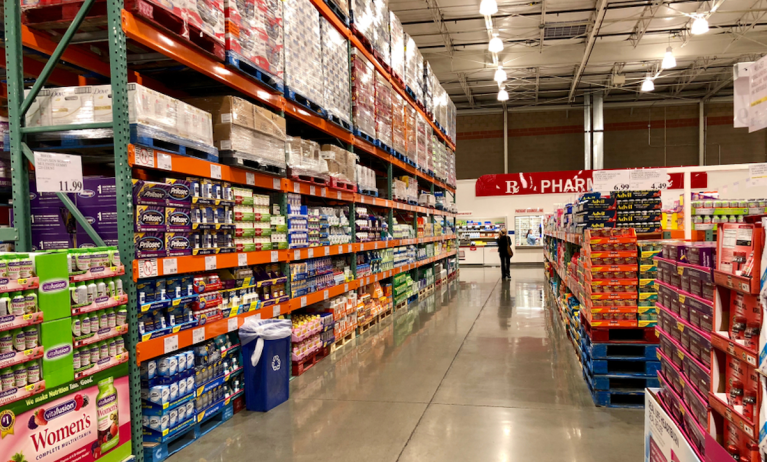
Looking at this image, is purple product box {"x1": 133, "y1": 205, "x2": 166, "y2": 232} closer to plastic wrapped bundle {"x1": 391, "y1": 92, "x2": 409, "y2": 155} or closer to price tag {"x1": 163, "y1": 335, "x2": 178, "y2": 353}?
price tag {"x1": 163, "y1": 335, "x2": 178, "y2": 353}

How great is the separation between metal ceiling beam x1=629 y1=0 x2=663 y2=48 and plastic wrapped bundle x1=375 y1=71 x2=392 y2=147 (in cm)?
920

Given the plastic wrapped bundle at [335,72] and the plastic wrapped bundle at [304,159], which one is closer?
the plastic wrapped bundle at [304,159]

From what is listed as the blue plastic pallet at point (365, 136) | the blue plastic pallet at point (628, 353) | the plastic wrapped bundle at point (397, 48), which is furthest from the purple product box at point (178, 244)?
the plastic wrapped bundle at point (397, 48)

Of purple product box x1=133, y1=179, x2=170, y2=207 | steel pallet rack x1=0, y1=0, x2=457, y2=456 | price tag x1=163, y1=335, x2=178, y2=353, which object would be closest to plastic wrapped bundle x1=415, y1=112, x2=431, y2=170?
steel pallet rack x1=0, y1=0, x2=457, y2=456

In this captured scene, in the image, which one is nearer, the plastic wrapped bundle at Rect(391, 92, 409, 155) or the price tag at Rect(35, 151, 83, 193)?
the price tag at Rect(35, 151, 83, 193)

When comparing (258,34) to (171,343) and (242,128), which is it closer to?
(242,128)

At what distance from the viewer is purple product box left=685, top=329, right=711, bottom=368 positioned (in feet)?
7.43

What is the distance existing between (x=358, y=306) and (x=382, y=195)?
108 inches

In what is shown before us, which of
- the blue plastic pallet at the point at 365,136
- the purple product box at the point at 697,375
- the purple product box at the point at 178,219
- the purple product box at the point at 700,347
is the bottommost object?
the purple product box at the point at 697,375

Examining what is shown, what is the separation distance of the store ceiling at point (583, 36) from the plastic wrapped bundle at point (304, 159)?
9340 millimetres

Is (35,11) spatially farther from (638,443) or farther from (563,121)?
(563,121)

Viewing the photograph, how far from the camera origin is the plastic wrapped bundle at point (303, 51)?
5.30 m

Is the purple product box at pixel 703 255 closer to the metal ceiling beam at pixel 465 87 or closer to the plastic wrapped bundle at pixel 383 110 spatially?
the plastic wrapped bundle at pixel 383 110

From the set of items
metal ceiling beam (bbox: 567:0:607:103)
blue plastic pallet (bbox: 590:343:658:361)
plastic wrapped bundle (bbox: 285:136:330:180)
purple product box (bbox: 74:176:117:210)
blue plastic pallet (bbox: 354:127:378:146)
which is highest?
metal ceiling beam (bbox: 567:0:607:103)
